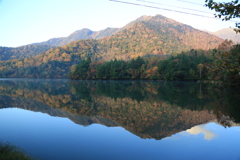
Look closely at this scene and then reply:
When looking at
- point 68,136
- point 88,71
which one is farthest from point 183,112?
point 88,71

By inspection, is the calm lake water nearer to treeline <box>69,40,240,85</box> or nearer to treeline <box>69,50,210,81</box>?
treeline <box>69,40,240,85</box>

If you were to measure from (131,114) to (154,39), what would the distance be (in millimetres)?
173647

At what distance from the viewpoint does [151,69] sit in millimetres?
80625

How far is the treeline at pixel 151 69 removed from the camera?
6769 cm

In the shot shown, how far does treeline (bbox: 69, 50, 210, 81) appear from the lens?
222 ft

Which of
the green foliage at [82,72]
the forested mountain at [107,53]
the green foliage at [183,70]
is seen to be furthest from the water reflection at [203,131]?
the forested mountain at [107,53]

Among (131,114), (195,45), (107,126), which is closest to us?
(107,126)

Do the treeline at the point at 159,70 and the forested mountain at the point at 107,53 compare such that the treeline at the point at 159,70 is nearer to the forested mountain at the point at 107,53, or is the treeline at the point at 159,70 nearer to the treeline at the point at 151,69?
the treeline at the point at 151,69

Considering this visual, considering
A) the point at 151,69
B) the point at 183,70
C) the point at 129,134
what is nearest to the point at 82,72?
the point at 151,69

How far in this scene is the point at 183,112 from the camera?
1555 cm

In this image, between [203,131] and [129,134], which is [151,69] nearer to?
[203,131]

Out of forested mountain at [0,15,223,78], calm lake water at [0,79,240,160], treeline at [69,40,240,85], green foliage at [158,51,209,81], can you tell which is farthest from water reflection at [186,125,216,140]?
forested mountain at [0,15,223,78]

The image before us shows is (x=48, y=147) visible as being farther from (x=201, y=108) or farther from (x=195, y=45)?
(x=195, y=45)

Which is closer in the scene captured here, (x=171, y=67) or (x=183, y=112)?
(x=183, y=112)
